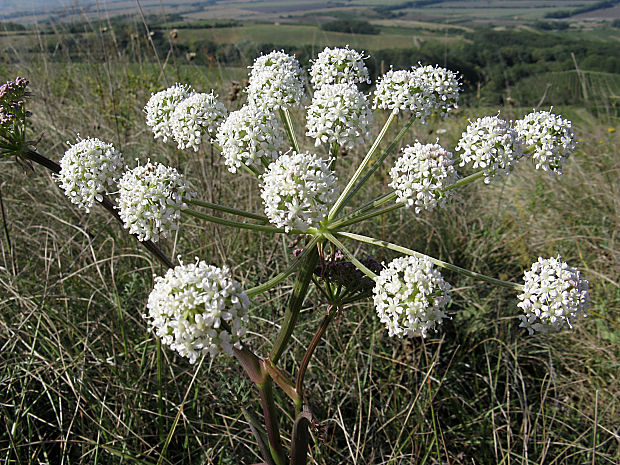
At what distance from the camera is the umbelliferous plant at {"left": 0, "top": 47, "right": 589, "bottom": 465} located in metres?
1.71

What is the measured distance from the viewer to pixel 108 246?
451 centimetres

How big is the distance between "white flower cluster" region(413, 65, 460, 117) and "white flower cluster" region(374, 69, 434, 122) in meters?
0.09

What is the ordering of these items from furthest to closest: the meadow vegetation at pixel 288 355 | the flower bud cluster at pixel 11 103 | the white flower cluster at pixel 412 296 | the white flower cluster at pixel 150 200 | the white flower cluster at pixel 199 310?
the meadow vegetation at pixel 288 355, the flower bud cluster at pixel 11 103, the white flower cluster at pixel 150 200, the white flower cluster at pixel 412 296, the white flower cluster at pixel 199 310

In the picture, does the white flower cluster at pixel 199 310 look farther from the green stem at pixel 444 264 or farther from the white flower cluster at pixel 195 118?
the white flower cluster at pixel 195 118

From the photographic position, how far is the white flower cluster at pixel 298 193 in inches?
78.0

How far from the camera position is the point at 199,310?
1.67 m

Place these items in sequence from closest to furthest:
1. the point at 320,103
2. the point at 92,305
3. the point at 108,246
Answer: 1. the point at 320,103
2. the point at 92,305
3. the point at 108,246

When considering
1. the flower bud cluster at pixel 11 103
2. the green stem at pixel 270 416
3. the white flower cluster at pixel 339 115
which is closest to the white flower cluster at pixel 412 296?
the green stem at pixel 270 416

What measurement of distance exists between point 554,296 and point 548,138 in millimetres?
907

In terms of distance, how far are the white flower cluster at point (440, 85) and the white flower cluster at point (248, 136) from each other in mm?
998


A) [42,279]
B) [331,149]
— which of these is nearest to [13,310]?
[42,279]

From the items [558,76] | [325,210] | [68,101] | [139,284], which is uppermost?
[325,210]

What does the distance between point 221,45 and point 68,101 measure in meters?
5.78

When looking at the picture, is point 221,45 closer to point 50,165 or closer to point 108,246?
point 108,246
